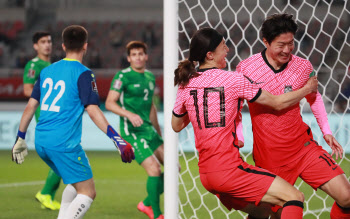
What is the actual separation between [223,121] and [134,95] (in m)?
2.66

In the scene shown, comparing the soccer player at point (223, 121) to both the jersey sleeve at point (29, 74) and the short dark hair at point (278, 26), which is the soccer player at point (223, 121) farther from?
the jersey sleeve at point (29, 74)

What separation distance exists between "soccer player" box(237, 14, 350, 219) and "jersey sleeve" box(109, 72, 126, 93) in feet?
7.09

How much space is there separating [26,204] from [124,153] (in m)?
2.99

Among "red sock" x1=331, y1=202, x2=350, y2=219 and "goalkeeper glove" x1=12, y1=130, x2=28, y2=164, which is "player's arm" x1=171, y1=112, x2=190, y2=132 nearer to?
"red sock" x1=331, y1=202, x2=350, y2=219

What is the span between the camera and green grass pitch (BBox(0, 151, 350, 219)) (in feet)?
18.7

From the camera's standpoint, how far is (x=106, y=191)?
23.4ft

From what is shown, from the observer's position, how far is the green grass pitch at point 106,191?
5688 millimetres

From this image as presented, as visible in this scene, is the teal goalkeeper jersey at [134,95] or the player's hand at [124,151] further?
the teal goalkeeper jersey at [134,95]

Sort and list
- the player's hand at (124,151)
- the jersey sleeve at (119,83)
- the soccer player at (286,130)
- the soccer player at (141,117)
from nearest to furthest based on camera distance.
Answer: the soccer player at (286,130) → the player's hand at (124,151) → the soccer player at (141,117) → the jersey sleeve at (119,83)

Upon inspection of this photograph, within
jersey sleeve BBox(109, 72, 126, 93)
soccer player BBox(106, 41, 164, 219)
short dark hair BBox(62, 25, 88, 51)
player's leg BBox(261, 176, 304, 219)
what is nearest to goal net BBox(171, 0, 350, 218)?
soccer player BBox(106, 41, 164, 219)

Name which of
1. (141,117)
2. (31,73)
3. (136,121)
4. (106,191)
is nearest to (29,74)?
(31,73)

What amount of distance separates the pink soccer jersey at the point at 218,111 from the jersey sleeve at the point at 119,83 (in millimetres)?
2433

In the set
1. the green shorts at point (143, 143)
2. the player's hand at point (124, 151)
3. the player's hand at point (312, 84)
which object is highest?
the player's hand at point (312, 84)

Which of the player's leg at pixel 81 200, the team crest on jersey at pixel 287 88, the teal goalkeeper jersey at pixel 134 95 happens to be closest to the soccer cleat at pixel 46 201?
the teal goalkeeper jersey at pixel 134 95
